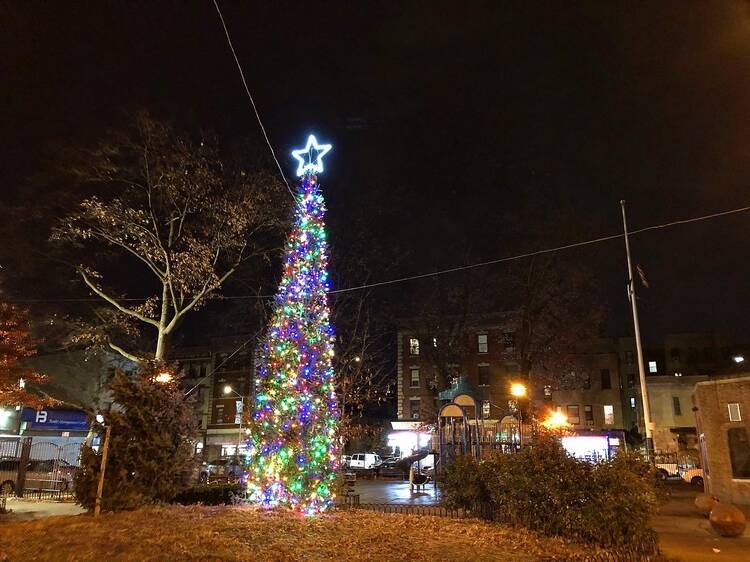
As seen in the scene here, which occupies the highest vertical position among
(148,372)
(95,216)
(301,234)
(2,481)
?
(95,216)

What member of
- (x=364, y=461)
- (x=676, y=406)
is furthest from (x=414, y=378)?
(x=676, y=406)

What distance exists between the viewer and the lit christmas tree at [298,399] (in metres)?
12.1

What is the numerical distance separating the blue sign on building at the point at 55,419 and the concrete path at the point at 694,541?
3246 centimetres

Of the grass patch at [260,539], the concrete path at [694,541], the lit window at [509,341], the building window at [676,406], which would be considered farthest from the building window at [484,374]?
the grass patch at [260,539]

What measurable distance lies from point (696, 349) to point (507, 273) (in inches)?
1330

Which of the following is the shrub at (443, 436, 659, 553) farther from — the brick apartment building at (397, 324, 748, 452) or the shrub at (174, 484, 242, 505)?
the brick apartment building at (397, 324, 748, 452)

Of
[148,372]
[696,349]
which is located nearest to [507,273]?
[148,372]

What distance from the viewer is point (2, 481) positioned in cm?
2034

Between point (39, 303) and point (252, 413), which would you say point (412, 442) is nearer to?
point (39, 303)

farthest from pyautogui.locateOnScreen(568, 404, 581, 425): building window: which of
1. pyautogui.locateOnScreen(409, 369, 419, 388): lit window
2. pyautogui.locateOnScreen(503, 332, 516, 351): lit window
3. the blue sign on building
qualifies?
Result: the blue sign on building

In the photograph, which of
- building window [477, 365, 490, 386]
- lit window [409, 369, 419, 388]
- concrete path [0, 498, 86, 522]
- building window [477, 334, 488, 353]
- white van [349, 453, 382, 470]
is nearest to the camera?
concrete path [0, 498, 86, 522]

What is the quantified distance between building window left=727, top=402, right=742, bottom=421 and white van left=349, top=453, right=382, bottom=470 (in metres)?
24.7

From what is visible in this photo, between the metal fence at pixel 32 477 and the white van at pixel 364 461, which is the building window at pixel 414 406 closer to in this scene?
the white van at pixel 364 461

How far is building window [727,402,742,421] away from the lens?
727 inches
